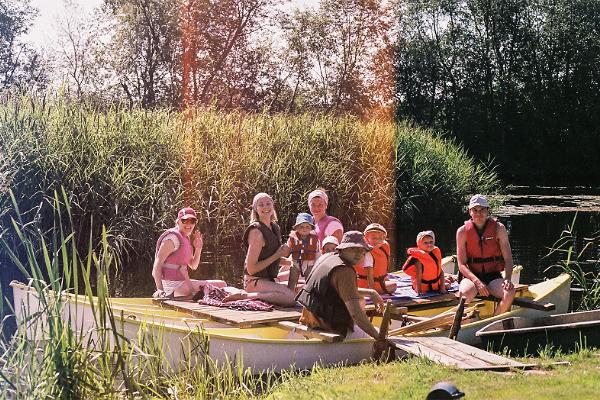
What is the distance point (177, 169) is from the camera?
1192cm

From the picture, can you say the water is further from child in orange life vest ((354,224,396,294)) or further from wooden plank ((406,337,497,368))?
wooden plank ((406,337,497,368))

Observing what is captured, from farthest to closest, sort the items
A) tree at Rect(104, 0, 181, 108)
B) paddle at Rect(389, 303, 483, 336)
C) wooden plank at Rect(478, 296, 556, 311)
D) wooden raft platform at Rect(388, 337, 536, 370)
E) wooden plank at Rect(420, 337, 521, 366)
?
tree at Rect(104, 0, 181, 108) → wooden plank at Rect(478, 296, 556, 311) → paddle at Rect(389, 303, 483, 336) → wooden plank at Rect(420, 337, 521, 366) → wooden raft platform at Rect(388, 337, 536, 370)

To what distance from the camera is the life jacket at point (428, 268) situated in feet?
26.6

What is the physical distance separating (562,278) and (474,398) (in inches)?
183

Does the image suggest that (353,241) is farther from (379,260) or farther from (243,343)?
(379,260)

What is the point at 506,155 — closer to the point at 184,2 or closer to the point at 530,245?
the point at 184,2

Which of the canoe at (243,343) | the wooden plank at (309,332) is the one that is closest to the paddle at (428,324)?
the canoe at (243,343)

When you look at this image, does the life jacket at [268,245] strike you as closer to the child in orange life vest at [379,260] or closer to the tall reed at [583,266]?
the child in orange life vest at [379,260]

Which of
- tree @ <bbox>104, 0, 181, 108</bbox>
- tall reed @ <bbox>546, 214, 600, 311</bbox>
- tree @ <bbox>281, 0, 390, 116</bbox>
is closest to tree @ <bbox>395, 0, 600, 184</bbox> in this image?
tree @ <bbox>281, 0, 390, 116</bbox>

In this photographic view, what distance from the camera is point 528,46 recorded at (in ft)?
134

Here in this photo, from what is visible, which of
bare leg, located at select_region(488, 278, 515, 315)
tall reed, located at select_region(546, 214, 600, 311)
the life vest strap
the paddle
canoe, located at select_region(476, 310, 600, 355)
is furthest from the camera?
tall reed, located at select_region(546, 214, 600, 311)

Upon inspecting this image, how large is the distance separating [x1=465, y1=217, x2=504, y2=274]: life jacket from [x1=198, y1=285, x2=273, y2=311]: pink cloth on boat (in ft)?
7.06

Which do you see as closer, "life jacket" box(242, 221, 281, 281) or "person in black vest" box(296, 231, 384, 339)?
"person in black vest" box(296, 231, 384, 339)

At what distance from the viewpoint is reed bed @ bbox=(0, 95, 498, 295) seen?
1023cm
